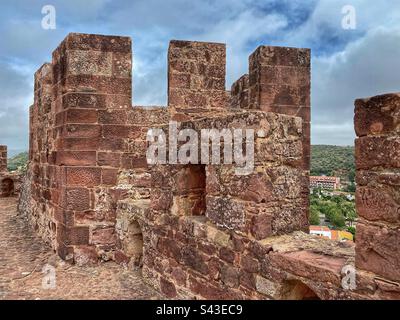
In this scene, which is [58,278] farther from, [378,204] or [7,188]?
[7,188]

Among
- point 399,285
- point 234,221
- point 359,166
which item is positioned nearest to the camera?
point 399,285

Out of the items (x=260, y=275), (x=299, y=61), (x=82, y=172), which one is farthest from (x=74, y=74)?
(x=260, y=275)

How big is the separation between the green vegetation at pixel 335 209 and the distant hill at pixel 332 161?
165 centimetres

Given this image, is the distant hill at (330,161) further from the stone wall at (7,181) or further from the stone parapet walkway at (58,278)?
the stone parapet walkway at (58,278)

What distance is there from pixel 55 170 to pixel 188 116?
2372 millimetres

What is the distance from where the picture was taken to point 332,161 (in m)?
32.7

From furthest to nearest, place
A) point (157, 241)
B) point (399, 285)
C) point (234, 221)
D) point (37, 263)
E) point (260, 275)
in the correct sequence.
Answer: point (37, 263) < point (157, 241) < point (234, 221) < point (260, 275) < point (399, 285)

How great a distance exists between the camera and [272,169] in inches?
141

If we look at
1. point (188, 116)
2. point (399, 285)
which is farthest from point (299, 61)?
point (399, 285)

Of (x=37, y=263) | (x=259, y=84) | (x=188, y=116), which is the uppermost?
(x=259, y=84)

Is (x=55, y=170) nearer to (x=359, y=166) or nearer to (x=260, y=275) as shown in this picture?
(x=260, y=275)

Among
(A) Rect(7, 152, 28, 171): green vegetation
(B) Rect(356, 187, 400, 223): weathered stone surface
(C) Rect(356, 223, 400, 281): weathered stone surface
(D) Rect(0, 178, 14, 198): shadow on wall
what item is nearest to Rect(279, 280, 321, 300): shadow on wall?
(C) Rect(356, 223, 400, 281): weathered stone surface
